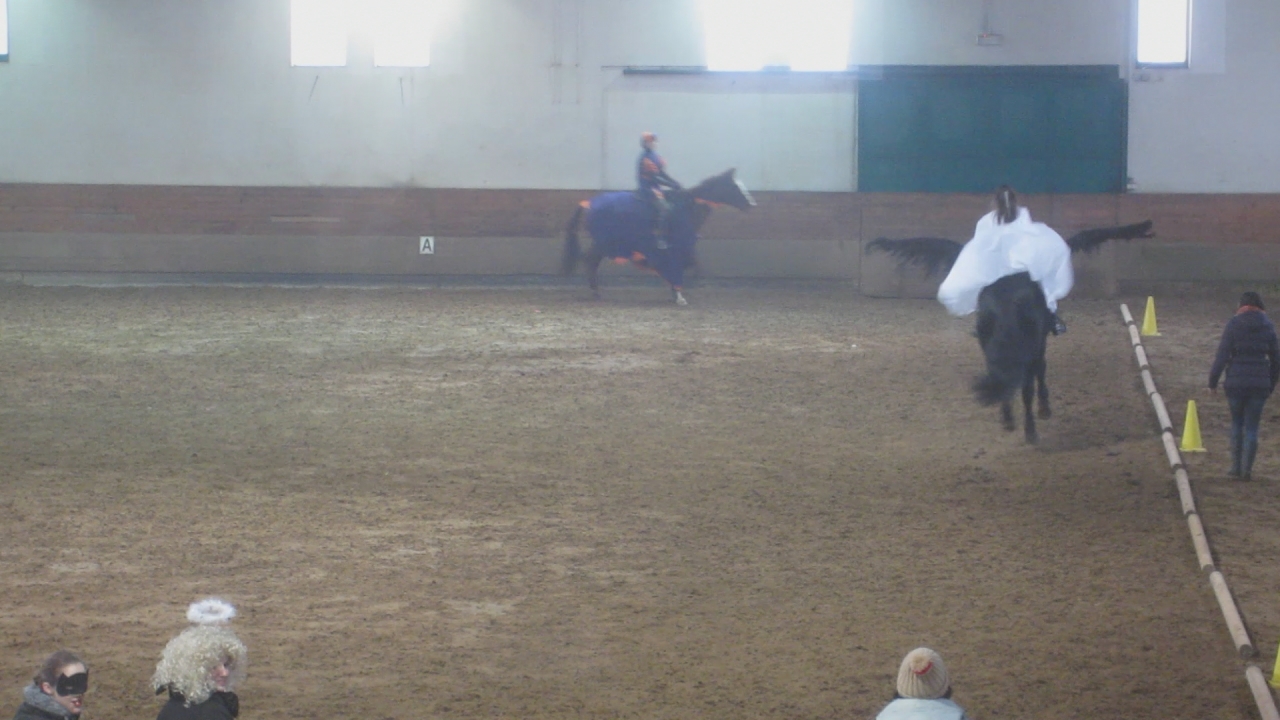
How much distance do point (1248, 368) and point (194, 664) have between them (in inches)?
274

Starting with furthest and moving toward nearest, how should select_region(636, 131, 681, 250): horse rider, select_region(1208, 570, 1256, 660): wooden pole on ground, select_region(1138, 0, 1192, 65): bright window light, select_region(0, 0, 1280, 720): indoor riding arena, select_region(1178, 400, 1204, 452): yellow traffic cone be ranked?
select_region(1138, 0, 1192, 65): bright window light, select_region(636, 131, 681, 250): horse rider, select_region(1178, 400, 1204, 452): yellow traffic cone, select_region(0, 0, 1280, 720): indoor riding arena, select_region(1208, 570, 1256, 660): wooden pole on ground

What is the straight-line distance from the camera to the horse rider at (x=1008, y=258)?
31.2ft

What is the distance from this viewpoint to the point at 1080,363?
12.8 metres

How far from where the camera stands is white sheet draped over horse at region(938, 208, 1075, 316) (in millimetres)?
9508

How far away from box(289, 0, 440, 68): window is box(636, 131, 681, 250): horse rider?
15.6 feet

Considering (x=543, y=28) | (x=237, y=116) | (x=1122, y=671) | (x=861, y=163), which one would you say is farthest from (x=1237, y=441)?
(x=237, y=116)

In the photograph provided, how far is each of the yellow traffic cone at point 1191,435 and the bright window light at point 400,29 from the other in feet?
44.5

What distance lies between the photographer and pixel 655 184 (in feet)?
55.6

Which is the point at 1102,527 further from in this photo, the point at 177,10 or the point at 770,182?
the point at 177,10

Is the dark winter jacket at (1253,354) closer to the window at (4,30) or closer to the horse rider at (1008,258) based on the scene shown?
the horse rider at (1008,258)

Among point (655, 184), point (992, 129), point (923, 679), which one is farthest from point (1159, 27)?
point (923, 679)

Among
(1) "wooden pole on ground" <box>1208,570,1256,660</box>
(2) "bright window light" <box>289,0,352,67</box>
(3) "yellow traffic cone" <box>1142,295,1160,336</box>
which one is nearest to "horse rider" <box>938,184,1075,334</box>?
(1) "wooden pole on ground" <box>1208,570,1256,660</box>

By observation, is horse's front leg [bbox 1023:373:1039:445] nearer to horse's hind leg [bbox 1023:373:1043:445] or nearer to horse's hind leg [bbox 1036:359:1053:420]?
horse's hind leg [bbox 1023:373:1043:445]

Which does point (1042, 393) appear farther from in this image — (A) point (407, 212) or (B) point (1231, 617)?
(A) point (407, 212)
